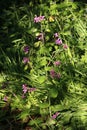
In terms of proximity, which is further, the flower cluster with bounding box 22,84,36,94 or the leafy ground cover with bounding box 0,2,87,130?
the flower cluster with bounding box 22,84,36,94

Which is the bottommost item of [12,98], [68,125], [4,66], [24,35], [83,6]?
[68,125]

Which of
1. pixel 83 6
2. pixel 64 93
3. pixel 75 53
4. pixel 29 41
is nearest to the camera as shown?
pixel 64 93

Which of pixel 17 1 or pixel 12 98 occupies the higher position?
pixel 17 1

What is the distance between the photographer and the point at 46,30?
130 inches

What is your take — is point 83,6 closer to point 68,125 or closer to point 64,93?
point 64,93

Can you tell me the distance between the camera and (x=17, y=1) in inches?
183

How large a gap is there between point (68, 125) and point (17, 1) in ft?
8.57

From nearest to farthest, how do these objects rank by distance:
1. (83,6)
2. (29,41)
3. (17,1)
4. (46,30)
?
(46,30), (29,41), (83,6), (17,1)

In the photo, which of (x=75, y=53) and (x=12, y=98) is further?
(x=75, y=53)

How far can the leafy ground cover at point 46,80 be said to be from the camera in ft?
8.25

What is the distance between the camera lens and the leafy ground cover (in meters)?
2.52

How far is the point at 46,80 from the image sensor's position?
→ 278cm

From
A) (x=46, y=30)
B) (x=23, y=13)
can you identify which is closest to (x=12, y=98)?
(x=46, y=30)

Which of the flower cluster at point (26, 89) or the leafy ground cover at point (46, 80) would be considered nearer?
the leafy ground cover at point (46, 80)
